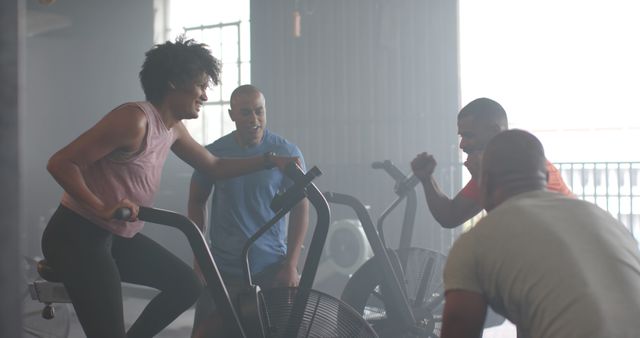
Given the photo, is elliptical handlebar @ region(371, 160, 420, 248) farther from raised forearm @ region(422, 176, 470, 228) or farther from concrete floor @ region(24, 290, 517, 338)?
concrete floor @ region(24, 290, 517, 338)

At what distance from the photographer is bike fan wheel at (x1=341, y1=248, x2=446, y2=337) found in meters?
3.23

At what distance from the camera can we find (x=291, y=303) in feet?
7.29

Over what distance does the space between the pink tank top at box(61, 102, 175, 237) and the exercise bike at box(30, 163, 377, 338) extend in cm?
22

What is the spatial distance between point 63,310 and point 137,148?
82.1 inches

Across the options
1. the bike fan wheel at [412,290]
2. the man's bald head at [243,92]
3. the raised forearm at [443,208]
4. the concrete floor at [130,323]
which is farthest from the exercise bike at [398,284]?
the concrete floor at [130,323]

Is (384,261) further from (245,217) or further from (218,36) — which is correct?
(218,36)

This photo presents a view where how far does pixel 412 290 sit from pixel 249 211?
2.83 ft

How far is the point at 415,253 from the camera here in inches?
133

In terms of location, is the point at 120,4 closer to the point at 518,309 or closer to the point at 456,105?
the point at 456,105

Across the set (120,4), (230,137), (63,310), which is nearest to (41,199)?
(120,4)

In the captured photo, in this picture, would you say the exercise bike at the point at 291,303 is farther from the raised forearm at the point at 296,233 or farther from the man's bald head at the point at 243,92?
the man's bald head at the point at 243,92

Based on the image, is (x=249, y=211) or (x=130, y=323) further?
(x=130, y=323)

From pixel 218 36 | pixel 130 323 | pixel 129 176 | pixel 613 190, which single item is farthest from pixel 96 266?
pixel 218 36

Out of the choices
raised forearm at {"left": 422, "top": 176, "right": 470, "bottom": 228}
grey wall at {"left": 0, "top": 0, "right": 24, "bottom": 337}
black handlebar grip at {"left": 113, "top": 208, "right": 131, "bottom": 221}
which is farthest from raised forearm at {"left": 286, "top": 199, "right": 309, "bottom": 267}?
grey wall at {"left": 0, "top": 0, "right": 24, "bottom": 337}
